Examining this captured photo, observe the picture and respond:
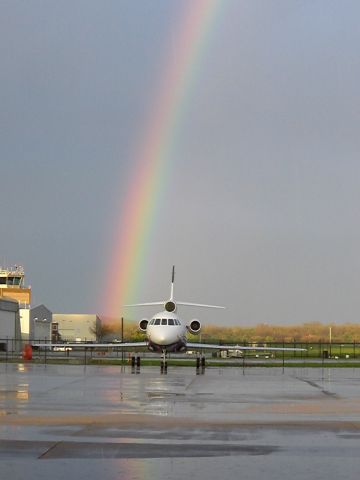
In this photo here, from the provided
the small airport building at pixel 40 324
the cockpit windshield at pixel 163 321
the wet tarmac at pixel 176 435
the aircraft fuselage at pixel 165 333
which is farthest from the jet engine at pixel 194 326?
the small airport building at pixel 40 324

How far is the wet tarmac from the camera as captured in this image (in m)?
9.85

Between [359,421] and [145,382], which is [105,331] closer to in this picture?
[145,382]

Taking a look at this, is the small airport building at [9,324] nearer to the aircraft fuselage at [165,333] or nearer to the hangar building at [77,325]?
the aircraft fuselage at [165,333]

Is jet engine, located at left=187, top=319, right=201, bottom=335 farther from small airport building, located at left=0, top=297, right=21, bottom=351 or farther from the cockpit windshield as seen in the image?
small airport building, located at left=0, top=297, right=21, bottom=351

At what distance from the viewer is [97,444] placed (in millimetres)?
11953

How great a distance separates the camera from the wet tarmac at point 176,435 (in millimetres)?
9852

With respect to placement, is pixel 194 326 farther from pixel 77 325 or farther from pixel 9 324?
pixel 77 325


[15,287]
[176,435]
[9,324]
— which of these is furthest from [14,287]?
[176,435]

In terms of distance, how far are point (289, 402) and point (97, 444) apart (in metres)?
9.70

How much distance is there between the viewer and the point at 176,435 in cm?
1305

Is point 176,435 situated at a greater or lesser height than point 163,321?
lesser

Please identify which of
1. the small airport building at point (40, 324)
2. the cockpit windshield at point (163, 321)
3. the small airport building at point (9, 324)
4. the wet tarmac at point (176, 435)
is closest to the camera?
the wet tarmac at point (176, 435)

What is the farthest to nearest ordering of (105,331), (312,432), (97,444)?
1. (105,331)
2. (312,432)
3. (97,444)

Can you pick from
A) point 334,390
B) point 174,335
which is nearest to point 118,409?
point 334,390
